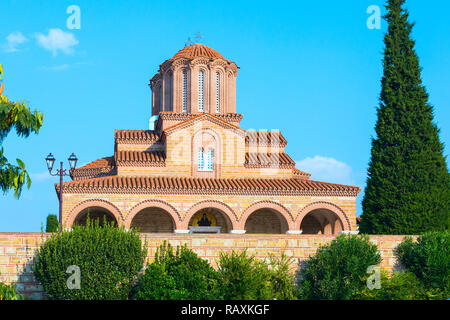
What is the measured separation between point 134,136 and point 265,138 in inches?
274

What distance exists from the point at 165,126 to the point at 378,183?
42.3 ft

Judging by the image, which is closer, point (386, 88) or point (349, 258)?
point (349, 258)

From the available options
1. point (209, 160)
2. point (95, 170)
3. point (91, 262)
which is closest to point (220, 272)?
point (91, 262)

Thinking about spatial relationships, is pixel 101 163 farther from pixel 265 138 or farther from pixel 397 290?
pixel 397 290

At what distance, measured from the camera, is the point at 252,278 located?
56.5 ft

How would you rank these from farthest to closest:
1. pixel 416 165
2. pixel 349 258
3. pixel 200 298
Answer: pixel 416 165 < pixel 349 258 < pixel 200 298

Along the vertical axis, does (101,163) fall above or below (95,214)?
above

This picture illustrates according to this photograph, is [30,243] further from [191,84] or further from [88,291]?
[191,84]

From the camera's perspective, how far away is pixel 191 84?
33.8 meters

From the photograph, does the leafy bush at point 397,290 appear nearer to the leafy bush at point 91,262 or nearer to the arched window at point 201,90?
the leafy bush at point 91,262

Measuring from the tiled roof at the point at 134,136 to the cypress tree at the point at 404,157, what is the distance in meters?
12.3

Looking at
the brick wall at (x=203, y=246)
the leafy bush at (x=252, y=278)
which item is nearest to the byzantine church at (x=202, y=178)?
the brick wall at (x=203, y=246)

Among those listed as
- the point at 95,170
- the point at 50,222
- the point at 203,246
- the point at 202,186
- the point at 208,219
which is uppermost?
the point at 95,170
